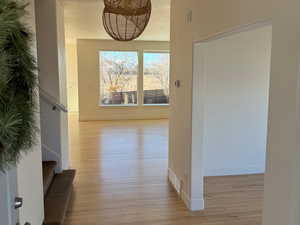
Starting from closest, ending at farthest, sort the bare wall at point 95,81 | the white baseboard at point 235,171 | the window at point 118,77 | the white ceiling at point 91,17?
the white baseboard at point 235,171, the white ceiling at point 91,17, the bare wall at point 95,81, the window at point 118,77

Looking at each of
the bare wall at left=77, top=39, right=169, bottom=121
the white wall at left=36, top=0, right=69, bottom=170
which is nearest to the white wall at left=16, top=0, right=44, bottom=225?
the white wall at left=36, top=0, right=69, bottom=170

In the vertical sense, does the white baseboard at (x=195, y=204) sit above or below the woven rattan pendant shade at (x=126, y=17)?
below

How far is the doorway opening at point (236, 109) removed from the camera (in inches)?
157

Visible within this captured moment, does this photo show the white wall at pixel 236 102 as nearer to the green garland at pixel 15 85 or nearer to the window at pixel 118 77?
the green garland at pixel 15 85

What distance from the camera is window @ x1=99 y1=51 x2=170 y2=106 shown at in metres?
9.29

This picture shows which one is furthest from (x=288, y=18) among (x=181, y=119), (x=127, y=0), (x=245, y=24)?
(x=181, y=119)

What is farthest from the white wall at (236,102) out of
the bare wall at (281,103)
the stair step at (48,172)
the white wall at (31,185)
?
the white wall at (31,185)

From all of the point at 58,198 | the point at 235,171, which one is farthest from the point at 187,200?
the point at 58,198

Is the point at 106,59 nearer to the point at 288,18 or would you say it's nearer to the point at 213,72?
the point at 213,72

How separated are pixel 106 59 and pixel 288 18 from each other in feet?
27.1

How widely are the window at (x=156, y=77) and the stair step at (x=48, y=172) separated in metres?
6.09

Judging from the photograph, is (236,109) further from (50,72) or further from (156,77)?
(156,77)

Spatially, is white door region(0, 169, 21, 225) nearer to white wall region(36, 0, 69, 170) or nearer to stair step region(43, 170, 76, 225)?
stair step region(43, 170, 76, 225)

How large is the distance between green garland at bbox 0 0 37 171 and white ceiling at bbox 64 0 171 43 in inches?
153
